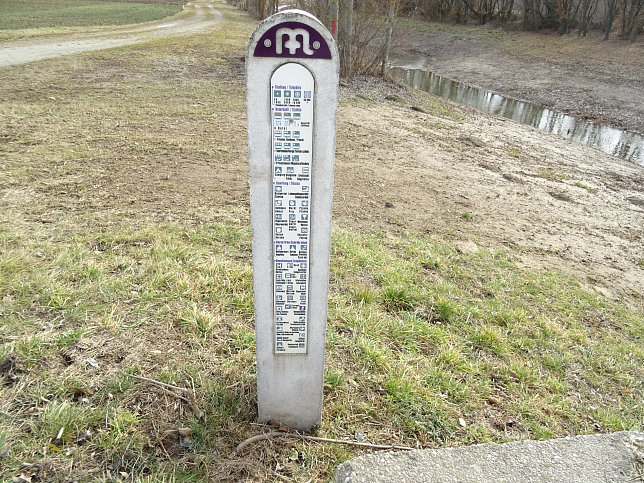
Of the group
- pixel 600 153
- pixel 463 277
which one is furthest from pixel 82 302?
pixel 600 153

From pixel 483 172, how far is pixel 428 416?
5363 mm

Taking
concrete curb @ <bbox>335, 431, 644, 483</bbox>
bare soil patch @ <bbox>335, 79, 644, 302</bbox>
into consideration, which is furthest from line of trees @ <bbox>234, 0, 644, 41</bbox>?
concrete curb @ <bbox>335, 431, 644, 483</bbox>

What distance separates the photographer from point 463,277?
3.90 meters

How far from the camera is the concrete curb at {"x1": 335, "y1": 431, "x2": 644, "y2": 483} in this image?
6.10 feet

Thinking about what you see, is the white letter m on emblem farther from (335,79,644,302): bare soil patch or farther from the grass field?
the grass field

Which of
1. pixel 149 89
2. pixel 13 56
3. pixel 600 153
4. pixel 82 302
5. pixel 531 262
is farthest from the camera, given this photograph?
pixel 13 56

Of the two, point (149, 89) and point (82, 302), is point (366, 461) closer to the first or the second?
point (82, 302)

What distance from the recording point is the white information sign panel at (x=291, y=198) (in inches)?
65.8

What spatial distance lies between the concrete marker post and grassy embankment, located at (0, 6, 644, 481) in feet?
1.15

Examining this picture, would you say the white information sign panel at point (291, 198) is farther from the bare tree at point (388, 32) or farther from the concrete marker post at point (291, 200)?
the bare tree at point (388, 32)

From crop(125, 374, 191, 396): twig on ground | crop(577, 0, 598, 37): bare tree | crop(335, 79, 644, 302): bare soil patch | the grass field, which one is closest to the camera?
crop(125, 374, 191, 396): twig on ground

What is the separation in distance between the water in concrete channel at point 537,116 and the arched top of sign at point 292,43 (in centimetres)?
1124

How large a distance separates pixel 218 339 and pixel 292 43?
1891 mm

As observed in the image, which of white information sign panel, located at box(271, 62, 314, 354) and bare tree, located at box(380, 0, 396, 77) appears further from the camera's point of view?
bare tree, located at box(380, 0, 396, 77)
